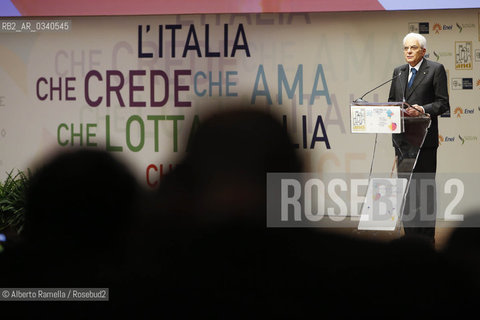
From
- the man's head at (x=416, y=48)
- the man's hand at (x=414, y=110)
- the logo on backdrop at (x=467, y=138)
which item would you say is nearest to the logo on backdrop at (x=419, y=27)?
the man's head at (x=416, y=48)

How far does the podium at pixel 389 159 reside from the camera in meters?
4.18

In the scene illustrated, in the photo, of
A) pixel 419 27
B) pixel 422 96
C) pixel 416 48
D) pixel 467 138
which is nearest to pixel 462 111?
pixel 467 138

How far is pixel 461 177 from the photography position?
167 inches

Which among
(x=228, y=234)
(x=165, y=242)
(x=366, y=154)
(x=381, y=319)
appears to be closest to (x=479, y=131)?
(x=366, y=154)

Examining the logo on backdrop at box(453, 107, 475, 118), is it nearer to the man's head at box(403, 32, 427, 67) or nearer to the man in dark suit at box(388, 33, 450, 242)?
the man in dark suit at box(388, 33, 450, 242)

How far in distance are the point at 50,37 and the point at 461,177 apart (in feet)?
11.0

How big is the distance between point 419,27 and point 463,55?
0.39 m

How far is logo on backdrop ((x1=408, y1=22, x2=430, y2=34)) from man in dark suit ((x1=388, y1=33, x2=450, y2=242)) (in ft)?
0.11

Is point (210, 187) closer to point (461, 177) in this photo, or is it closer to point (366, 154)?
point (366, 154)

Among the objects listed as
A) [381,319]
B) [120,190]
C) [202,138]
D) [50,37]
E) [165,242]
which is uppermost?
[50,37]

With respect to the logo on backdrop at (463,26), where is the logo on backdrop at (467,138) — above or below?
below

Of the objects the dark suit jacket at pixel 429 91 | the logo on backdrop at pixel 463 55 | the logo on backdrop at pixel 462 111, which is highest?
the logo on backdrop at pixel 463 55

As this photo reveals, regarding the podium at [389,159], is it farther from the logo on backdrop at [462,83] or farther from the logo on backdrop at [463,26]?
the logo on backdrop at [463,26]

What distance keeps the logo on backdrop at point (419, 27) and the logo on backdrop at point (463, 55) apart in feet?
0.82
